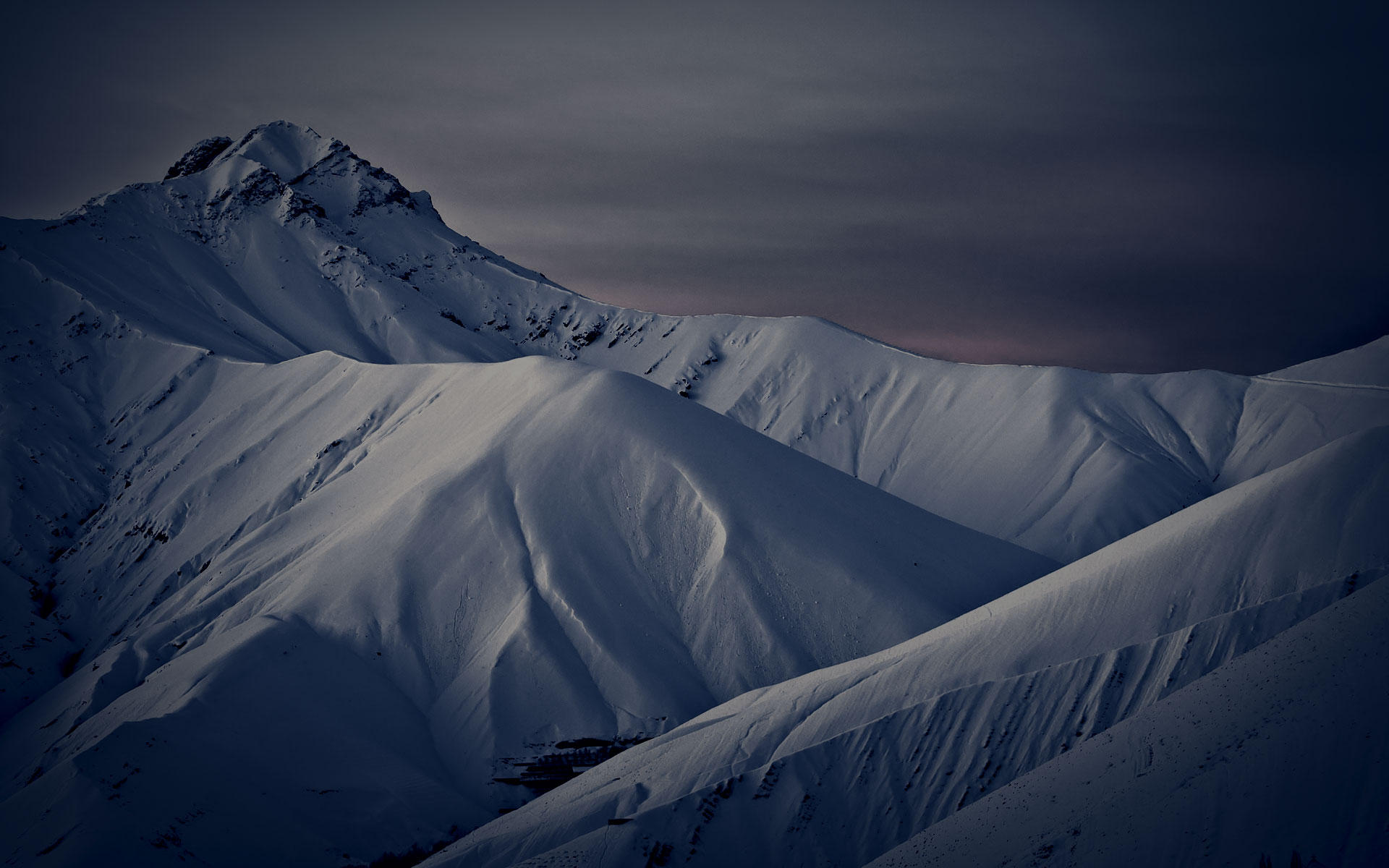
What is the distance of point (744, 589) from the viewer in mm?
68938

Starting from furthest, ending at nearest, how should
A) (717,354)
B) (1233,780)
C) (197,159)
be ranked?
(197,159), (717,354), (1233,780)

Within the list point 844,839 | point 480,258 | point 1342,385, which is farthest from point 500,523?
point 480,258

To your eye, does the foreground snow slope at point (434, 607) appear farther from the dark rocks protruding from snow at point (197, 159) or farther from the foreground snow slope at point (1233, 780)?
the dark rocks protruding from snow at point (197, 159)

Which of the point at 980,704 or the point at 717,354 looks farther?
the point at 717,354

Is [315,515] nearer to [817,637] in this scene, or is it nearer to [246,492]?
[246,492]

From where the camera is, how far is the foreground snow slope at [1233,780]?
2678cm

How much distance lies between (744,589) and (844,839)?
28.3 metres

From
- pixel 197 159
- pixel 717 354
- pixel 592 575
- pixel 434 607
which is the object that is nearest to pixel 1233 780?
pixel 592 575

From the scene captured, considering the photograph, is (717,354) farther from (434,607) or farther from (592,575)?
(434,607)

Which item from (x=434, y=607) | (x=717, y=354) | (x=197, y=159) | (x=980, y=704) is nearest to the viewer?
(x=980, y=704)

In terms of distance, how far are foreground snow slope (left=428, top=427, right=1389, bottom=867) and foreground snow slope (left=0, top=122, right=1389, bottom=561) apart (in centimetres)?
6113

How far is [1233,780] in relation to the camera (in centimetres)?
2956

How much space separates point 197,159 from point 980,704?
19846 centimetres

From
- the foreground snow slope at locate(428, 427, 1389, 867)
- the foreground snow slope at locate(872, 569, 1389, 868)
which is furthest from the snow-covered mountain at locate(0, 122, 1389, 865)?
the foreground snow slope at locate(872, 569, 1389, 868)
